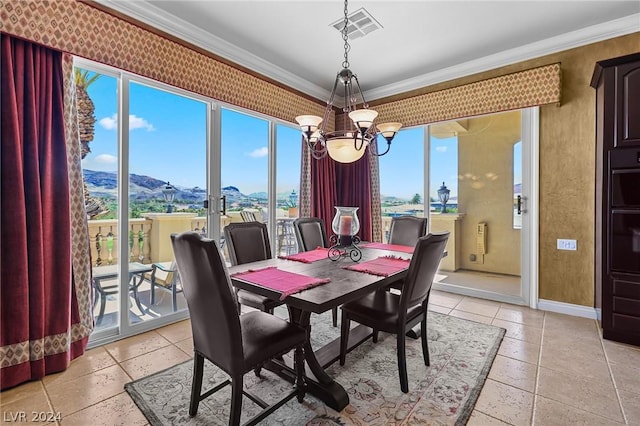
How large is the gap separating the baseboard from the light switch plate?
579 millimetres

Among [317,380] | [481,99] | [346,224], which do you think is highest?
[481,99]

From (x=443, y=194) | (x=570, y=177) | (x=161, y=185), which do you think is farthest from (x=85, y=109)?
(x=570, y=177)

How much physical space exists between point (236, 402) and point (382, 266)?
47.0 inches

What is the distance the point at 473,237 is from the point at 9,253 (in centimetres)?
480

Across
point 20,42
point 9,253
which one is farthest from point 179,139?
point 9,253

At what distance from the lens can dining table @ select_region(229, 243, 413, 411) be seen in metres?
1.53

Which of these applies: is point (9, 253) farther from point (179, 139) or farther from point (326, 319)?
point (326, 319)

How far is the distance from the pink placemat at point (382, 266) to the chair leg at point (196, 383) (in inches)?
41.1

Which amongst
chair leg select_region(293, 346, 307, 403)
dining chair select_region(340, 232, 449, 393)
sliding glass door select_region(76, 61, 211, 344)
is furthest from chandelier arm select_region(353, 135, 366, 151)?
sliding glass door select_region(76, 61, 211, 344)

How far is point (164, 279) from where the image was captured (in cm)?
300

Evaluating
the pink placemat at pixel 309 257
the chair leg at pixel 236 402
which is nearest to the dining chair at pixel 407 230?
the pink placemat at pixel 309 257

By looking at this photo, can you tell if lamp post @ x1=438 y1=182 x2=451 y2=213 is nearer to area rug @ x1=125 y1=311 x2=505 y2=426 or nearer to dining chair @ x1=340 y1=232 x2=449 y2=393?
area rug @ x1=125 y1=311 x2=505 y2=426

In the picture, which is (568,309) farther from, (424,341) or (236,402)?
(236,402)

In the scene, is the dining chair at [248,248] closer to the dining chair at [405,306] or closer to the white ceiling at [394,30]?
the dining chair at [405,306]
